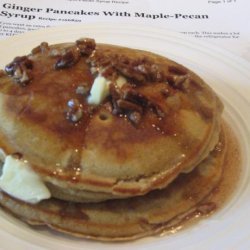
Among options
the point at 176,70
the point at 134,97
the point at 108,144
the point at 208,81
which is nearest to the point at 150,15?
the point at 208,81

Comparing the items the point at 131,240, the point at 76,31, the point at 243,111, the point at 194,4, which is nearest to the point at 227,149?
the point at 243,111

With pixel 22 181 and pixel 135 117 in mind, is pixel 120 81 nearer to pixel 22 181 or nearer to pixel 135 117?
pixel 135 117

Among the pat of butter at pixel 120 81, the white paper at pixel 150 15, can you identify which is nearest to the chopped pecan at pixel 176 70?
the pat of butter at pixel 120 81

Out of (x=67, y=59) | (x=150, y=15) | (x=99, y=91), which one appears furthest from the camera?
(x=150, y=15)

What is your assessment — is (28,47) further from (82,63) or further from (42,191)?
(42,191)

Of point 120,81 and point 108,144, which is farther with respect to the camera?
point 120,81

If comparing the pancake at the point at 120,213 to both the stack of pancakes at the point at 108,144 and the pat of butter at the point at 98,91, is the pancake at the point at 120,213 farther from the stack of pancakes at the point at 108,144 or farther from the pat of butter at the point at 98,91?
the pat of butter at the point at 98,91

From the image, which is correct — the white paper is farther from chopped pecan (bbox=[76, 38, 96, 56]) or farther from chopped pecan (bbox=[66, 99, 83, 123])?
chopped pecan (bbox=[66, 99, 83, 123])

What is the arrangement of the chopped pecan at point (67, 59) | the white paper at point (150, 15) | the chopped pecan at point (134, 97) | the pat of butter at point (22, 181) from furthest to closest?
the white paper at point (150, 15)
the chopped pecan at point (67, 59)
the chopped pecan at point (134, 97)
the pat of butter at point (22, 181)
